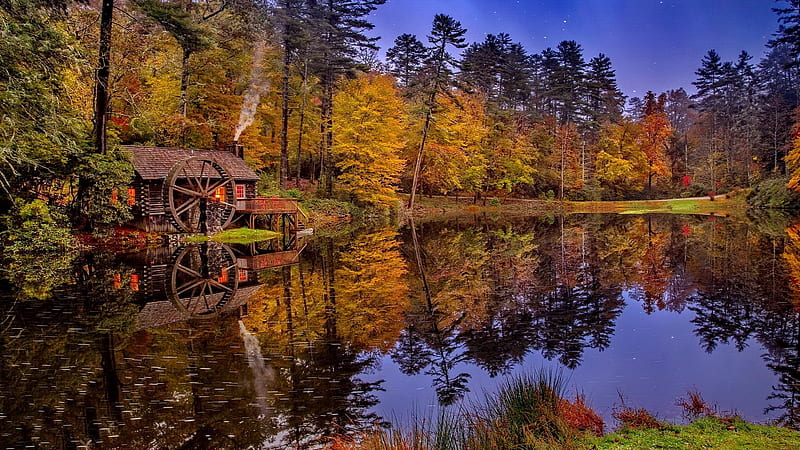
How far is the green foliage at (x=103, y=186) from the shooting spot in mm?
18281

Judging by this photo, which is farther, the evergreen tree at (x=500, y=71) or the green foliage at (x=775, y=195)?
the evergreen tree at (x=500, y=71)

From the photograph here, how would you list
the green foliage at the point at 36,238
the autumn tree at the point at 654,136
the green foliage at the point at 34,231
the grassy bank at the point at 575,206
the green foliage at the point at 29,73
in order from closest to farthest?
the green foliage at the point at 29,73 → the green foliage at the point at 36,238 → the green foliage at the point at 34,231 → the grassy bank at the point at 575,206 → the autumn tree at the point at 654,136

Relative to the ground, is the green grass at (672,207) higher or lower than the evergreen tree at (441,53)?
lower

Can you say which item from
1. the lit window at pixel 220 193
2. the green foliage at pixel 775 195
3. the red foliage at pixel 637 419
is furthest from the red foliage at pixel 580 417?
the green foliage at pixel 775 195

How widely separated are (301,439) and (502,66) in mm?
51437

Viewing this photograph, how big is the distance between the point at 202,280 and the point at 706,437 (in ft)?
38.7

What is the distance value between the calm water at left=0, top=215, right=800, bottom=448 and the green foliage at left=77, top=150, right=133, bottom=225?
142 inches

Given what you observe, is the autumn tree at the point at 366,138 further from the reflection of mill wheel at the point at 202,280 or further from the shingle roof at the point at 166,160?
the reflection of mill wheel at the point at 202,280

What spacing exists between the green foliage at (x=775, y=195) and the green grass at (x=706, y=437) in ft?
140

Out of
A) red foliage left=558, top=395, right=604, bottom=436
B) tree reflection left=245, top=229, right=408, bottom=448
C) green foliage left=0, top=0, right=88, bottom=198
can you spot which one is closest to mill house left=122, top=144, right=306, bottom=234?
green foliage left=0, top=0, right=88, bottom=198

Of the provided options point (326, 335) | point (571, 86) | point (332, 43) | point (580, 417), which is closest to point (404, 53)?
point (571, 86)

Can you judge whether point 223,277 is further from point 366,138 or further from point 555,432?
point 366,138

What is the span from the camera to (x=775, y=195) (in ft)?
128

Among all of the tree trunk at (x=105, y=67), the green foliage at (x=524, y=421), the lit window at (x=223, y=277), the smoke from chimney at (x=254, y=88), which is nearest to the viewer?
the green foliage at (x=524, y=421)
